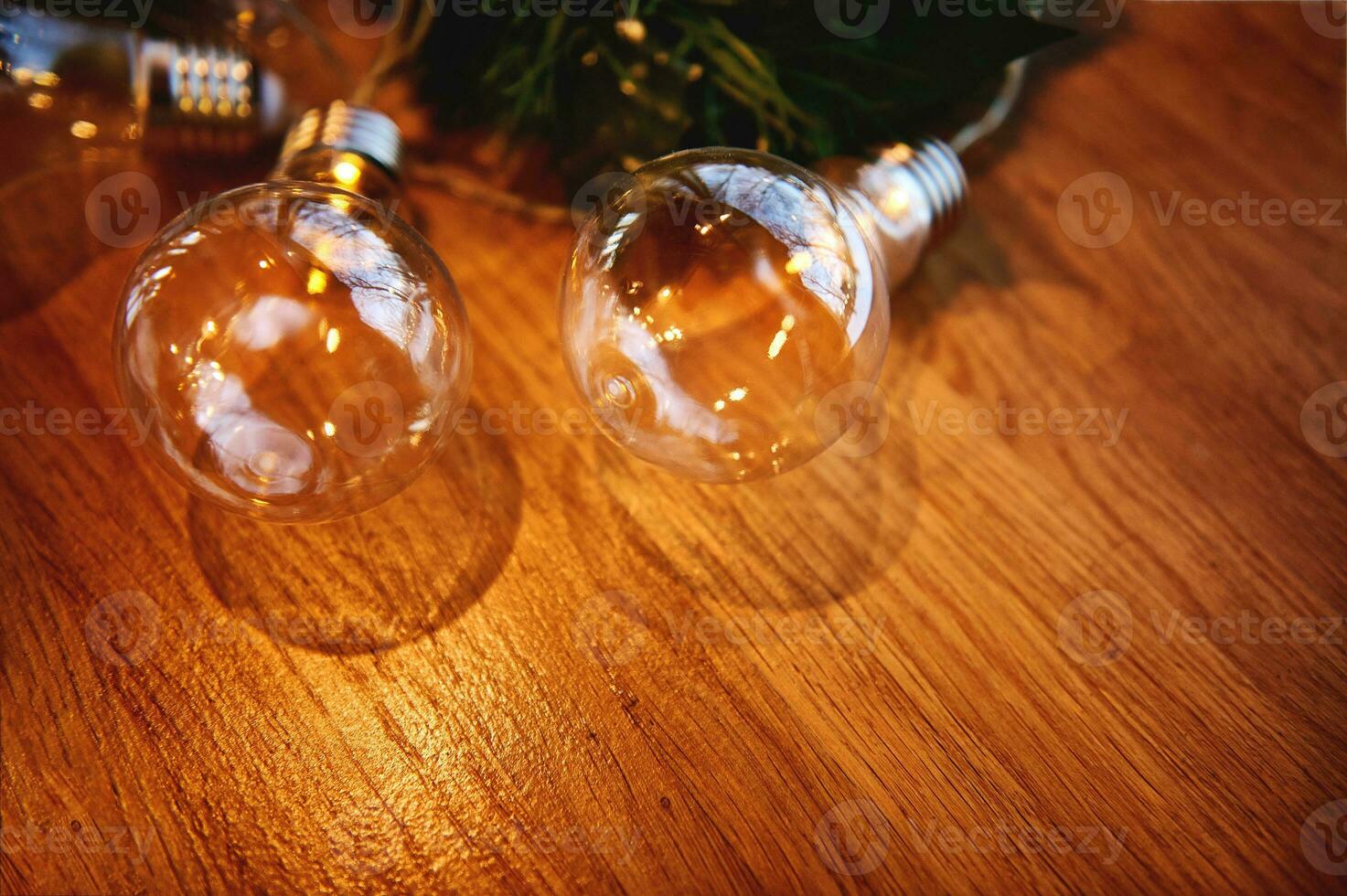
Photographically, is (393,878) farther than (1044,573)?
No

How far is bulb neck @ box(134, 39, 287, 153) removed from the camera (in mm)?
543

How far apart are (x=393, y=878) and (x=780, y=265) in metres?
0.30

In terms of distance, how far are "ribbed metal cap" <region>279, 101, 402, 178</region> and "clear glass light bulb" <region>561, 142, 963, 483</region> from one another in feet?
0.46

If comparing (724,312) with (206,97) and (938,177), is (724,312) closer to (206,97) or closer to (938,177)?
(938,177)

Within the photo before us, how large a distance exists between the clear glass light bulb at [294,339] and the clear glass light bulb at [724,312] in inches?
2.8

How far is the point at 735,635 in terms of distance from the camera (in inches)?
17.6

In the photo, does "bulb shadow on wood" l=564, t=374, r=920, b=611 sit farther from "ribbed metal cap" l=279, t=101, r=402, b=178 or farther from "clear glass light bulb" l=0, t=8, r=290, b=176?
"clear glass light bulb" l=0, t=8, r=290, b=176

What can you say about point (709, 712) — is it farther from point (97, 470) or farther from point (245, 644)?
point (97, 470)

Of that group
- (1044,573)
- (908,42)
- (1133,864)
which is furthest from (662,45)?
(1133,864)

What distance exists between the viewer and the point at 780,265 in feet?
1.32

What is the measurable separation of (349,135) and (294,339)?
121mm

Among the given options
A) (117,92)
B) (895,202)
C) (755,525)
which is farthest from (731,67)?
(117,92)

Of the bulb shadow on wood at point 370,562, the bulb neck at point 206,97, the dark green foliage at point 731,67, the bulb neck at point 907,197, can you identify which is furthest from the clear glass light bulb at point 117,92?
the bulb neck at point 907,197

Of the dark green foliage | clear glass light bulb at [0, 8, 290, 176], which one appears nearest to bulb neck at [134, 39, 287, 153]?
clear glass light bulb at [0, 8, 290, 176]
